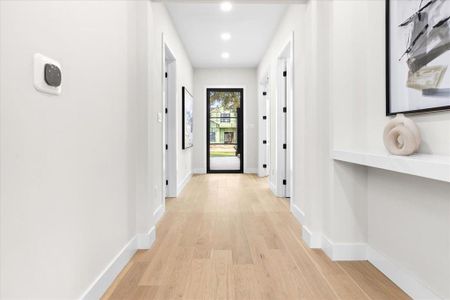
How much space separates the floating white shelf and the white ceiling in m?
2.42

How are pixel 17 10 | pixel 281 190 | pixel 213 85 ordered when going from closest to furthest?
1. pixel 17 10
2. pixel 281 190
3. pixel 213 85

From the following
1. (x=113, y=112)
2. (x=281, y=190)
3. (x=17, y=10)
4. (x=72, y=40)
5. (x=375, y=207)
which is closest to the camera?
(x=17, y=10)

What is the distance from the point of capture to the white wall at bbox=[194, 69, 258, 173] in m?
7.43

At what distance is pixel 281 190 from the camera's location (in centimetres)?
456

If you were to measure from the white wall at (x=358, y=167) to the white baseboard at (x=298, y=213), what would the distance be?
49cm

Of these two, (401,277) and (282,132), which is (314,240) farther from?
(282,132)

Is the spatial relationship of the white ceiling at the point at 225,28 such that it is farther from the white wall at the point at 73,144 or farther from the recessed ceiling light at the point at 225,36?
the white wall at the point at 73,144

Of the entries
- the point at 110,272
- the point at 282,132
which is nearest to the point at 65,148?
the point at 110,272

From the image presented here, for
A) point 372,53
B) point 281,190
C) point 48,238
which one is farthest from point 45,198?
point 281,190

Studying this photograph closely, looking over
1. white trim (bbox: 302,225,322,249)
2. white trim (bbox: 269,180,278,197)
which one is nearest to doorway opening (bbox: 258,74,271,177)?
white trim (bbox: 269,180,278,197)

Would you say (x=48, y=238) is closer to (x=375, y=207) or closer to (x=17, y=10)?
(x=17, y=10)

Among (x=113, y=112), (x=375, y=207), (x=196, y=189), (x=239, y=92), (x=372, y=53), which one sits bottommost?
(x=196, y=189)

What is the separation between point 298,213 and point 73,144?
250cm

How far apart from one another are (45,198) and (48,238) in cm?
17
